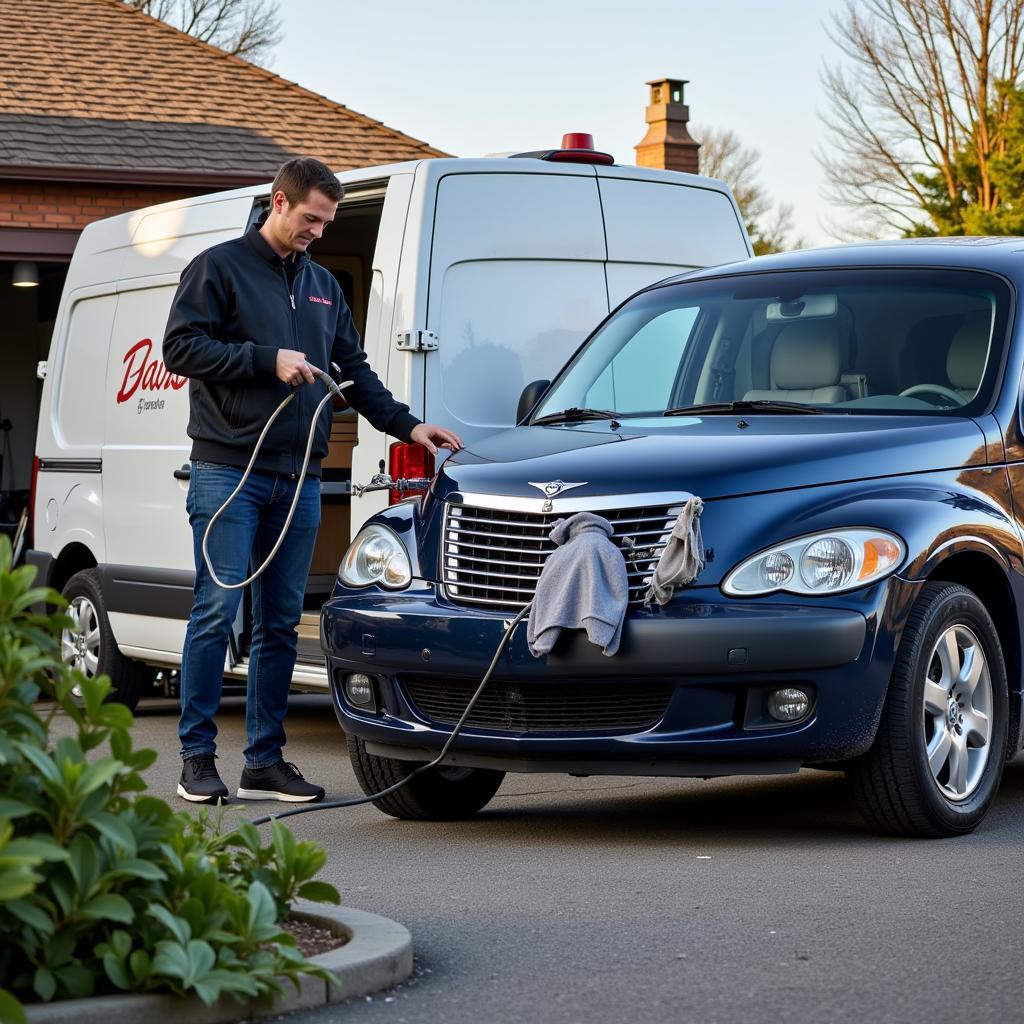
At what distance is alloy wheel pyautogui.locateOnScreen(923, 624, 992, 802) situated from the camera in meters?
6.03

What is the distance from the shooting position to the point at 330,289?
7359mm

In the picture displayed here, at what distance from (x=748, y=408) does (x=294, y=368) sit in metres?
1.54

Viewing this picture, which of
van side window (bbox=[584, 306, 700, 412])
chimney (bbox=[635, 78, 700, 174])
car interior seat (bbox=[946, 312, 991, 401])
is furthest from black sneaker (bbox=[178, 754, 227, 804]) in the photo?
chimney (bbox=[635, 78, 700, 174])

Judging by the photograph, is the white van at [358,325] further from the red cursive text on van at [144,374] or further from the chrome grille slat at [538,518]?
the chrome grille slat at [538,518]

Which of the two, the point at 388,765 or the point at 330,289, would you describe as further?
the point at 330,289

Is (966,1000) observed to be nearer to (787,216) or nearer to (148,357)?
(148,357)

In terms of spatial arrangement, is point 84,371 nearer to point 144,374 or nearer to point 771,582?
point 144,374

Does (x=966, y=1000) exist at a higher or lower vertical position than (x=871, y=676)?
lower

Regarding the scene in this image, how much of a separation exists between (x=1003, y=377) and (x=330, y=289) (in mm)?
2436

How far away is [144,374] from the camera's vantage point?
32.1 feet

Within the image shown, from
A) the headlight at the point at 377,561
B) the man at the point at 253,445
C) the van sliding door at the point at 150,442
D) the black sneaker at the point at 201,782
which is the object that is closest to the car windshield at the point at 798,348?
the man at the point at 253,445

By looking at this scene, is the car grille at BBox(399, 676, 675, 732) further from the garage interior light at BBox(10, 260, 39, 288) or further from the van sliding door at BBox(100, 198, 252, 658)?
the garage interior light at BBox(10, 260, 39, 288)

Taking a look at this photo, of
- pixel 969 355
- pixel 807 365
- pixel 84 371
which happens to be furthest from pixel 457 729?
pixel 84 371

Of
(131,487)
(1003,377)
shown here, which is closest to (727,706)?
(1003,377)
